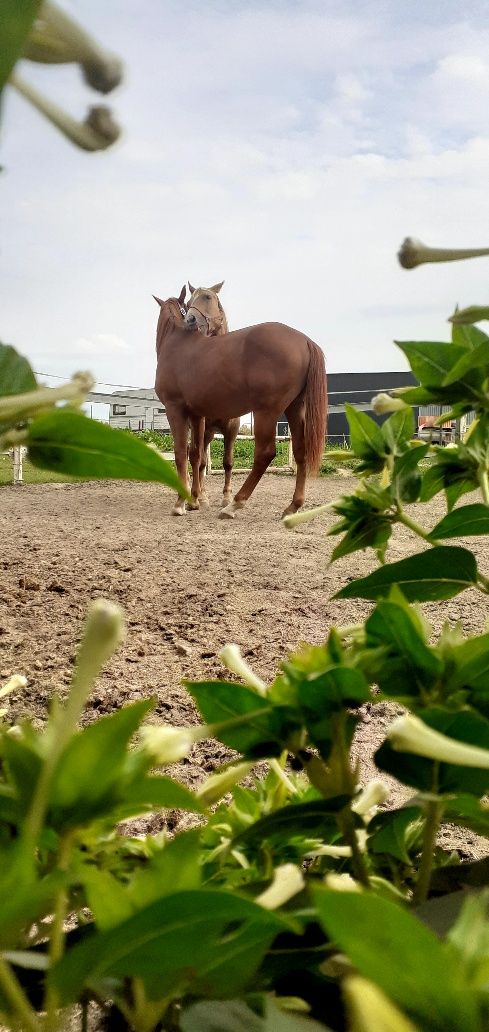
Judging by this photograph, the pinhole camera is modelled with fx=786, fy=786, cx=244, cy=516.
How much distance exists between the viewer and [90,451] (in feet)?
0.67

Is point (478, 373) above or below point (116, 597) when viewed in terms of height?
above

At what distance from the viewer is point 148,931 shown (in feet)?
0.48

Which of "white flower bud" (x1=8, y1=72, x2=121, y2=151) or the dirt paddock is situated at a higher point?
"white flower bud" (x1=8, y1=72, x2=121, y2=151)

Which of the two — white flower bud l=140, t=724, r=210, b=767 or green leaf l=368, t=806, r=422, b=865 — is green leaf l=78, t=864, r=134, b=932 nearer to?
white flower bud l=140, t=724, r=210, b=767

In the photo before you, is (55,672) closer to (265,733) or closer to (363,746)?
(363,746)

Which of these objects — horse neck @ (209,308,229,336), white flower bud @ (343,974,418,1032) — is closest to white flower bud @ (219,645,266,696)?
white flower bud @ (343,974,418,1032)

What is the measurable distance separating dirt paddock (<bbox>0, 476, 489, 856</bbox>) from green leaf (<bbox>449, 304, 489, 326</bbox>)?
1.66 feet

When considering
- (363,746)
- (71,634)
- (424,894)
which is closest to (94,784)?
A: (424,894)

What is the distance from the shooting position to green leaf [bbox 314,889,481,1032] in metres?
0.13

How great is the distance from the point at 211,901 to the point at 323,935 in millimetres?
90

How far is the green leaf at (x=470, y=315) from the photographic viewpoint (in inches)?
9.0

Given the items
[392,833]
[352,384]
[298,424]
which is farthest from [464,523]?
[352,384]

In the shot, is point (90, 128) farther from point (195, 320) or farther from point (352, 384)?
point (352, 384)

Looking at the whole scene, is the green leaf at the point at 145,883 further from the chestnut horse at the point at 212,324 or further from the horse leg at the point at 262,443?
the chestnut horse at the point at 212,324
